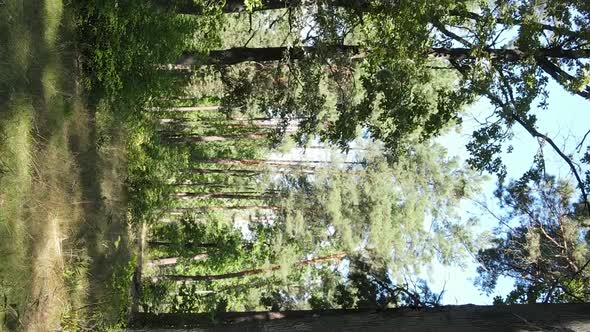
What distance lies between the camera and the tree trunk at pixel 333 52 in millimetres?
11284

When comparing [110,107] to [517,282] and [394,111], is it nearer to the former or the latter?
[394,111]

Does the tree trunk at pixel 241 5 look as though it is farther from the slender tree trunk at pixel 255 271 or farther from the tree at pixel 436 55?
the slender tree trunk at pixel 255 271

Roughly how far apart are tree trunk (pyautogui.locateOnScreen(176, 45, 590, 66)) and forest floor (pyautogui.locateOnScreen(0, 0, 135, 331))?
124 inches

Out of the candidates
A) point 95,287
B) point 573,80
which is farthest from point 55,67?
point 573,80

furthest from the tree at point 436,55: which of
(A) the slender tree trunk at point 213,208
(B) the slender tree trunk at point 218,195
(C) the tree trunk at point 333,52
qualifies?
(A) the slender tree trunk at point 213,208

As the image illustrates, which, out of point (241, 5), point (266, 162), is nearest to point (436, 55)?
point (241, 5)

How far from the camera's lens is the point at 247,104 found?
1698cm

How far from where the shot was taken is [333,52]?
1271 centimetres

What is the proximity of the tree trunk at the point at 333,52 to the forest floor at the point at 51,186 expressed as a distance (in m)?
3.15

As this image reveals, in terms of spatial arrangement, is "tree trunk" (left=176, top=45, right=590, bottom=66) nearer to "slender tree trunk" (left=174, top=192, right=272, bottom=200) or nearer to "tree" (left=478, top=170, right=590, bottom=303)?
"tree" (left=478, top=170, right=590, bottom=303)

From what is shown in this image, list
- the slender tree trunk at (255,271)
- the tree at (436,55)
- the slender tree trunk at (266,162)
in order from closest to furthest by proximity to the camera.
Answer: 1. the tree at (436,55)
2. the slender tree trunk at (255,271)
3. the slender tree trunk at (266,162)

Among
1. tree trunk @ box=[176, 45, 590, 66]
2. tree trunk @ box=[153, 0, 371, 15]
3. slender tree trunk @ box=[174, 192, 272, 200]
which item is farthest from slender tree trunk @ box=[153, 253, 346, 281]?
tree trunk @ box=[153, 0, 371, 15]

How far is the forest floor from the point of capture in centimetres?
793

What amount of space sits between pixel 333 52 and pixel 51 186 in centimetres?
695
